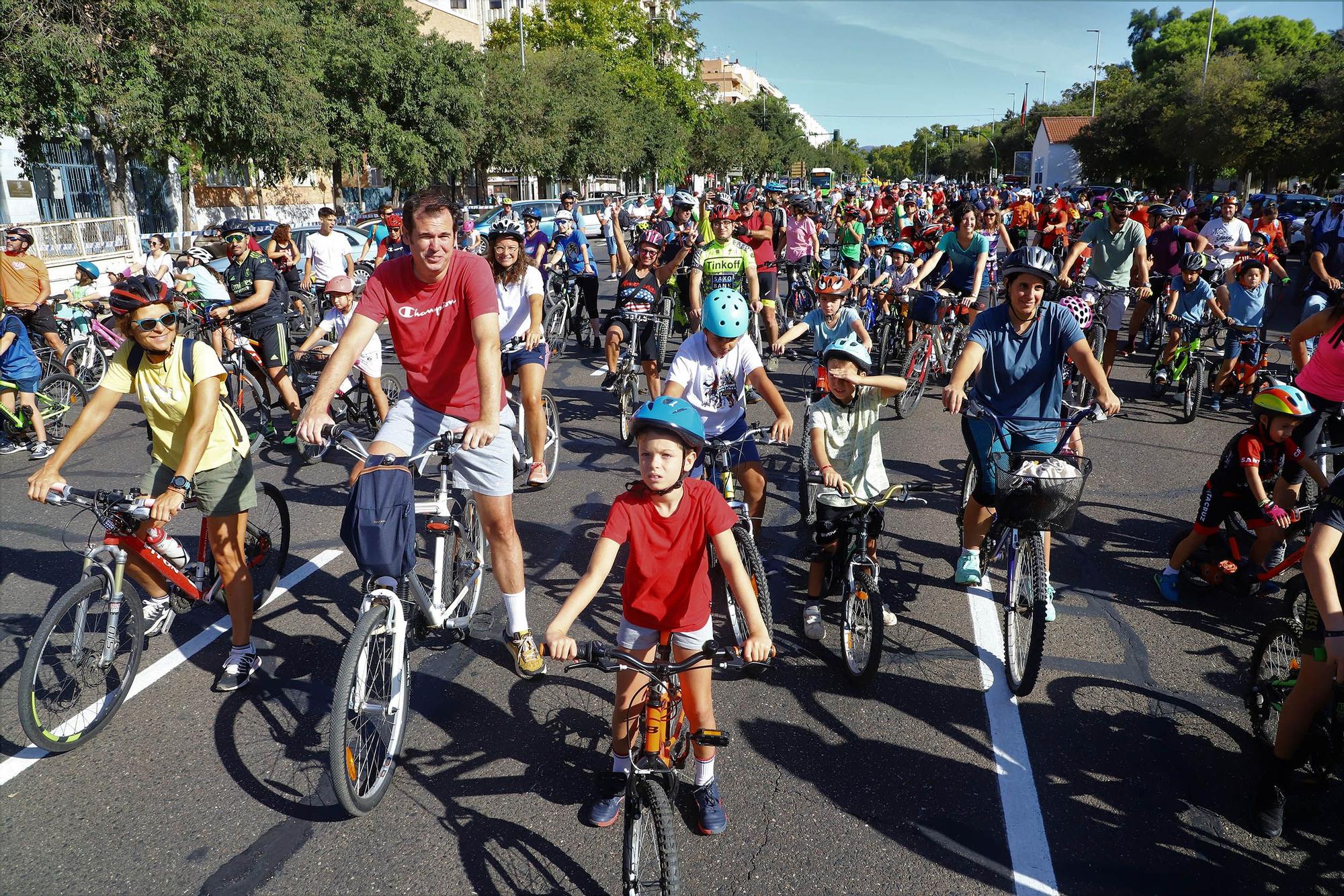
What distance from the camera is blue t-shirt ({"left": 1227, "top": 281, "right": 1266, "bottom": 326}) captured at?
31.1ft

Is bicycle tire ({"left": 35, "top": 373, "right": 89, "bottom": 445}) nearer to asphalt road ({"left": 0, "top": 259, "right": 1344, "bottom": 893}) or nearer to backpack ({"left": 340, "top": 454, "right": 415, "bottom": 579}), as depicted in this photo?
asphalt road ({"left": 0, "top": 259, "right": 1344, "bottom": 893})

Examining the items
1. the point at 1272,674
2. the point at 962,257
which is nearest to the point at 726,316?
the point at 1272,674

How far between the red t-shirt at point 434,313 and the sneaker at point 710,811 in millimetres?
1970

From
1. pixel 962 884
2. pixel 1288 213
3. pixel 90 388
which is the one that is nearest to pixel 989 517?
pixel 962 884

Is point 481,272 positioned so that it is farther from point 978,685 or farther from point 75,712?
point 978,685

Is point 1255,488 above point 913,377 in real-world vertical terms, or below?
above

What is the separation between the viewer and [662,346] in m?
9.30

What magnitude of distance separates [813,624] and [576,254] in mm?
9692

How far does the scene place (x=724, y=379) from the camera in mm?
5109

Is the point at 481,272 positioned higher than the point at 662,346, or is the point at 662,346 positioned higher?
the point at 481,272

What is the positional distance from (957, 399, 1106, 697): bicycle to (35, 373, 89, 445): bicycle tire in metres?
9.32

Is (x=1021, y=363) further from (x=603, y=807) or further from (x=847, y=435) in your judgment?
(x=603, y=807)

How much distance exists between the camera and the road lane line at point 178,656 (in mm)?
3852

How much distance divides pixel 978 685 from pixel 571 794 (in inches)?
83.2
